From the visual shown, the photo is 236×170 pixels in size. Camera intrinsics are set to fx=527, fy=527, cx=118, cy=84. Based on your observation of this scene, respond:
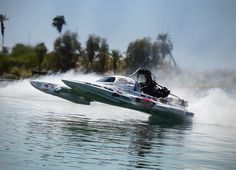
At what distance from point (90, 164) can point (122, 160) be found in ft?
4.06

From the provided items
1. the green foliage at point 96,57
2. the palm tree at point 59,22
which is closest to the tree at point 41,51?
the green foliage at point 96,57

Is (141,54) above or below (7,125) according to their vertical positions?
above

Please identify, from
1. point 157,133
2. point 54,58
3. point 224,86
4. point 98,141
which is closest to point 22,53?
point 54,58

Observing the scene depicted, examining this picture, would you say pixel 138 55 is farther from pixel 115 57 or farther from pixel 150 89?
pixel 150 89

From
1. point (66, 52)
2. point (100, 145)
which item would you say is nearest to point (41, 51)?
point (66, 52)

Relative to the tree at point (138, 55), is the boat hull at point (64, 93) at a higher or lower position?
lower

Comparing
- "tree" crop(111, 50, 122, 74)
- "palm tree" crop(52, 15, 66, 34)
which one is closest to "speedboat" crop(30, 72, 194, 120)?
"tree" crop(111, 50, 122, 74)

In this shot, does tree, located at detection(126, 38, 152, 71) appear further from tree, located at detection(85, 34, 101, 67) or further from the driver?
the driver

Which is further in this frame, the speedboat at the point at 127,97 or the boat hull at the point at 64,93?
the boat hull at the point at 64,93

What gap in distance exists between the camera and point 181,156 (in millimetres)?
15266

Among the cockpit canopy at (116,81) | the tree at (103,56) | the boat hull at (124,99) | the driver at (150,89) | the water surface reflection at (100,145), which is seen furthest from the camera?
the tree at (103,56)

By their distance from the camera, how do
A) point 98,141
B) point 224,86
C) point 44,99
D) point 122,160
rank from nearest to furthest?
point 122,160 < point 98,141 < point 44,99 < point 224,86

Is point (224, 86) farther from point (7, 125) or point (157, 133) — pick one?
point (7, 125)

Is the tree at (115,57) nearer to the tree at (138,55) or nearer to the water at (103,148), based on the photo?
the tree at (138,55)
